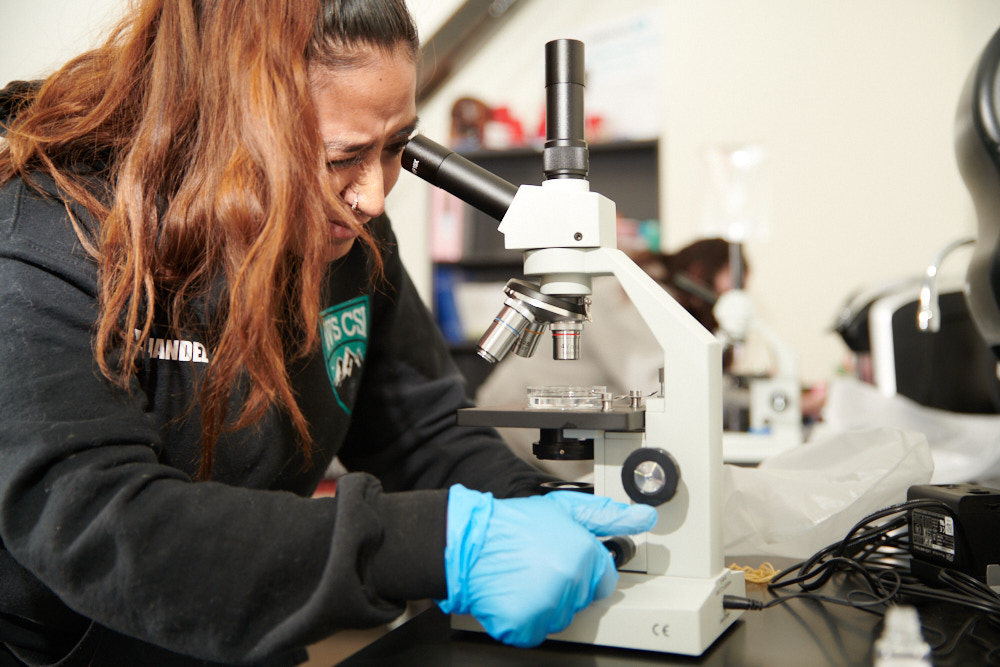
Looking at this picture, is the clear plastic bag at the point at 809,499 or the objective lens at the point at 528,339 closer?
the objective lens at the point at 528,339

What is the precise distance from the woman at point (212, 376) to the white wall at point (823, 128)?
2.21 metres

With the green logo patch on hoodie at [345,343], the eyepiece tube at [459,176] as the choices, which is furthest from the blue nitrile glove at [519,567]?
the green logo patch on hoodie at [345,343]

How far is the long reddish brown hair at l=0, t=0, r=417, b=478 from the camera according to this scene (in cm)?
65

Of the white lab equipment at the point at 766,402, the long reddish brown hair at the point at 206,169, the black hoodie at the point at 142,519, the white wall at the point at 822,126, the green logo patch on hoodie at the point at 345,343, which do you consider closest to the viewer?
the black hoodie at the point at 142,519

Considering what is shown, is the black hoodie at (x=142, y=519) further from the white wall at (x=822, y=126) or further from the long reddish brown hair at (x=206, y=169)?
the white wall at (x=822, y=126)

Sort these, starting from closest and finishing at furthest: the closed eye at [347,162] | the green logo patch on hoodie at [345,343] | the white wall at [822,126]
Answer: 1. the closed eye at [347,162]
2. the green logo patch on hoodie at [345,343]
3. the white wall at [822,126]

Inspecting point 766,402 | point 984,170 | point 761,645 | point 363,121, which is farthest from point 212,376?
point 766,402

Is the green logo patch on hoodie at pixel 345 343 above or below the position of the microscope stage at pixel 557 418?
above

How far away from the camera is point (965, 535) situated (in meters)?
0.68

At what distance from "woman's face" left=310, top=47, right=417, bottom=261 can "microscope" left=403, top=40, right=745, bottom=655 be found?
0.12m

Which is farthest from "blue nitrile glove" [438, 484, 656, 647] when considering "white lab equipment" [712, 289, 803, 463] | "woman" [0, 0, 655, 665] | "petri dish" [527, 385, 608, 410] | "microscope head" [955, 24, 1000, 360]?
"white lab equipment" [712, 289, 803, 463]

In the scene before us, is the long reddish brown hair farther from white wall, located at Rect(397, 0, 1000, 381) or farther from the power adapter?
white wall, located at Rect(397, 0, 1000, 381)

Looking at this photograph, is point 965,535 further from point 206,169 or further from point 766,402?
point 766,402

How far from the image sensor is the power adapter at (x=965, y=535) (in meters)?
0.68
